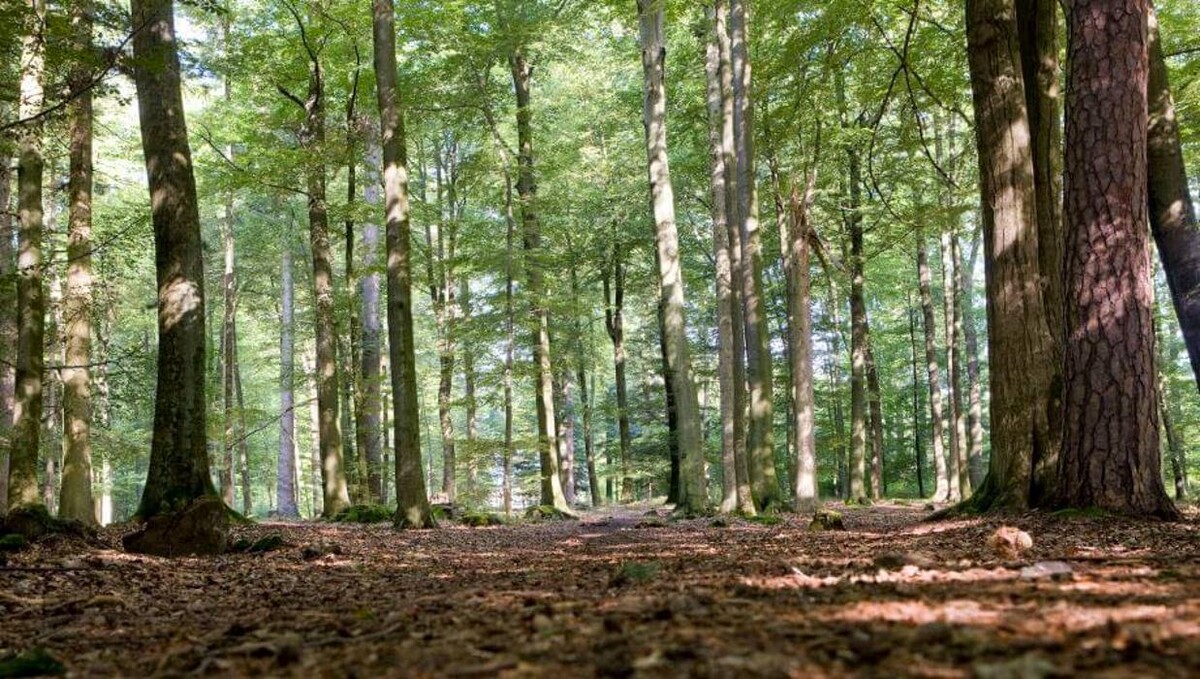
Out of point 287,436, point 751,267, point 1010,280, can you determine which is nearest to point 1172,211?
point 1010,280

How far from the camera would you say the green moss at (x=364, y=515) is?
44.9ft

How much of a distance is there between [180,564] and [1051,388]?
7876 mm

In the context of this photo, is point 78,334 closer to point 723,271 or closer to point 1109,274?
point 723,271

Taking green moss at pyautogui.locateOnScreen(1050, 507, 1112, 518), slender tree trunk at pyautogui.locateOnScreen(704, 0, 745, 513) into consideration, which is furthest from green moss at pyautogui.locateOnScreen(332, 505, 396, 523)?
green moss at pyautogui.locateOnScreen(1050, 507, 1112, 518)

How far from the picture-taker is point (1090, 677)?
1693 mm

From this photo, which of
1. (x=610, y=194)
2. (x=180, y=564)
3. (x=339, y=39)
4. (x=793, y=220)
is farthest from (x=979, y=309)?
(x=180, y=564)

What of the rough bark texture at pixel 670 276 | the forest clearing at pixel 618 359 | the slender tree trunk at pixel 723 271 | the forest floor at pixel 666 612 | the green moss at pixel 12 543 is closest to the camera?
the forest floor at pixel 666 612

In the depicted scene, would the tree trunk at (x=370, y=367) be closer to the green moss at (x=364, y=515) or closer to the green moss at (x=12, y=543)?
the green moss at (x=364, y=515)

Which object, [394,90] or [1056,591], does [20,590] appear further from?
[394,90]

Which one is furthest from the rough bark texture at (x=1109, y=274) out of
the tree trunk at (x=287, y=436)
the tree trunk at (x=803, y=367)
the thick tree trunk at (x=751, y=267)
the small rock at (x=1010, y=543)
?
the tree trunk at (x=287, y=436)

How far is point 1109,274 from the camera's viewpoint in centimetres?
572

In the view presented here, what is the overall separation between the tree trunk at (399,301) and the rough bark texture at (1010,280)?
7500 mm

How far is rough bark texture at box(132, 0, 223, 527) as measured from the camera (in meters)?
8.39

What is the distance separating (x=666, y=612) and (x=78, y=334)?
11337 mm
